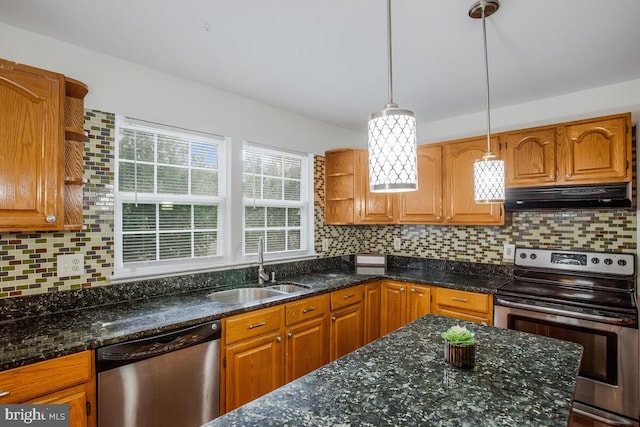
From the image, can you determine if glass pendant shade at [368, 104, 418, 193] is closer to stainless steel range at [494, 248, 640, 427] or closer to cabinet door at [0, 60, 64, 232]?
cabinet door at [0, 60, 64, 232]

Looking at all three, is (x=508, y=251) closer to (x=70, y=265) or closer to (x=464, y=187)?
(x=464, y=187)

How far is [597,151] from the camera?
2.37 meters

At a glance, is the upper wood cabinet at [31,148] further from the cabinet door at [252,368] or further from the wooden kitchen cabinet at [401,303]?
the wooden kitchen cabinet at [401,303]

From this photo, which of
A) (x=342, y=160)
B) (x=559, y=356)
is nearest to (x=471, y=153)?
(x=342, y=160)

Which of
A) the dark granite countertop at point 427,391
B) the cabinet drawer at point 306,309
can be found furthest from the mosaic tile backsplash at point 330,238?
the dark granite countertop at point 427,391

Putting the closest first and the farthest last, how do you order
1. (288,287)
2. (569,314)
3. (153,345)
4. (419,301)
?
1. (153,345)
2. (569,314)
3. (288,287)
4. (419,301)

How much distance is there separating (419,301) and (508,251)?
3.07 feet

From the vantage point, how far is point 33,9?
5.35 ft

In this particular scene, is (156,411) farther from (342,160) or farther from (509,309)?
(342,160)

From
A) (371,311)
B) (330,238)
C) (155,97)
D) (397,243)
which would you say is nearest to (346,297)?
(371,311)

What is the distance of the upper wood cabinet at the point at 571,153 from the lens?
229 cm

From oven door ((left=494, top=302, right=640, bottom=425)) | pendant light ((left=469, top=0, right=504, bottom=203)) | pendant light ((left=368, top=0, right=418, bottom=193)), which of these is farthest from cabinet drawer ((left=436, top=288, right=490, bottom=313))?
pendant light ((left=368, top=0, right=418, bottom=193))

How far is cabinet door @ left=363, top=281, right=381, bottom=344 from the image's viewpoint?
121 inches

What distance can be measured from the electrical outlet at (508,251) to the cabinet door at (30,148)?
10.8 feet
